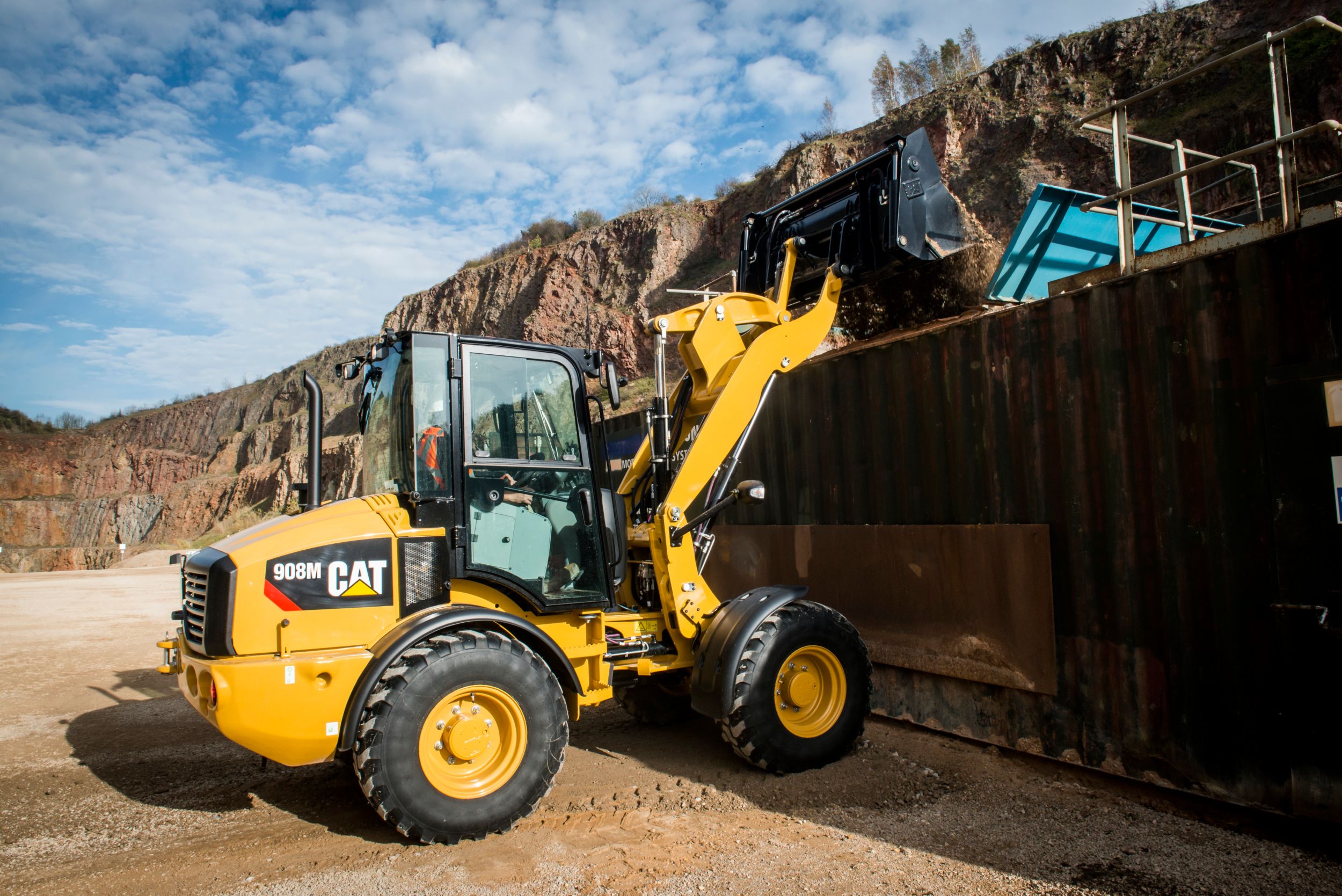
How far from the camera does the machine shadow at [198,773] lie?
4.42 meters

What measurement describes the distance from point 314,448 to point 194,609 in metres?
1.01

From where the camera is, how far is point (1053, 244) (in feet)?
21.2

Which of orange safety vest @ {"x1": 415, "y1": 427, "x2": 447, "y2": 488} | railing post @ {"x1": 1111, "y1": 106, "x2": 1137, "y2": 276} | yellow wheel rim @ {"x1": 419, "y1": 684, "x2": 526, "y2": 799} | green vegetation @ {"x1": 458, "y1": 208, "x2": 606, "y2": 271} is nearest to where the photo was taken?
yellow wheel rim @ {"x1": 419, "y1": 684, "x2": 526, "y2": 799}

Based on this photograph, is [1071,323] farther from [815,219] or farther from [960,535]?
[815,219]

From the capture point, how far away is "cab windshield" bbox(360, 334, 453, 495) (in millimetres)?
4262

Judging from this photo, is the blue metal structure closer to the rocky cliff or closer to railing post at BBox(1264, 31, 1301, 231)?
the rocky cliff

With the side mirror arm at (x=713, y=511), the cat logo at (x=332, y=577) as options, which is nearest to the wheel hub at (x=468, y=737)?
the cat logo at (x=332, y=577)

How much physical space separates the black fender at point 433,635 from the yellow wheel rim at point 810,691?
4.29ft

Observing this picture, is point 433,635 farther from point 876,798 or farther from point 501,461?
point 876,798

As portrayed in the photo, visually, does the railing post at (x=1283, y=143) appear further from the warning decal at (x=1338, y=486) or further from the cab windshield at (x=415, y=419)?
the cab windshield at (x=415, y=419)

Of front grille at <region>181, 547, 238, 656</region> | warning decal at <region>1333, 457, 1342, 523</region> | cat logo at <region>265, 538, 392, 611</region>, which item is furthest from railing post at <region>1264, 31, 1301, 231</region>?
front grille at <region>181, 547, 238, 656</region>

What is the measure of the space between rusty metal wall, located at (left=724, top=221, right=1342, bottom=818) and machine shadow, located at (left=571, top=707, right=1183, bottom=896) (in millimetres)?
751

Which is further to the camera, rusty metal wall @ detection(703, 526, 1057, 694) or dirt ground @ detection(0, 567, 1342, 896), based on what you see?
rusty metal wall @ detection(703, 526, 1057, 694)

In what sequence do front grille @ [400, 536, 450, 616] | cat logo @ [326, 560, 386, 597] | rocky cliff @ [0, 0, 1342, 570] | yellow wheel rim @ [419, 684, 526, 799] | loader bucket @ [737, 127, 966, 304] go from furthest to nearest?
rocky cliff @ [0, 0, 1342, 570] < loader bucket @ [737, 127, 966, 304] < front grille @ [400, 536, 450, 616] < cat logo @ [326, 560, 386, 597] < yellow wheel rim @ [419, 684, 526, 799]
